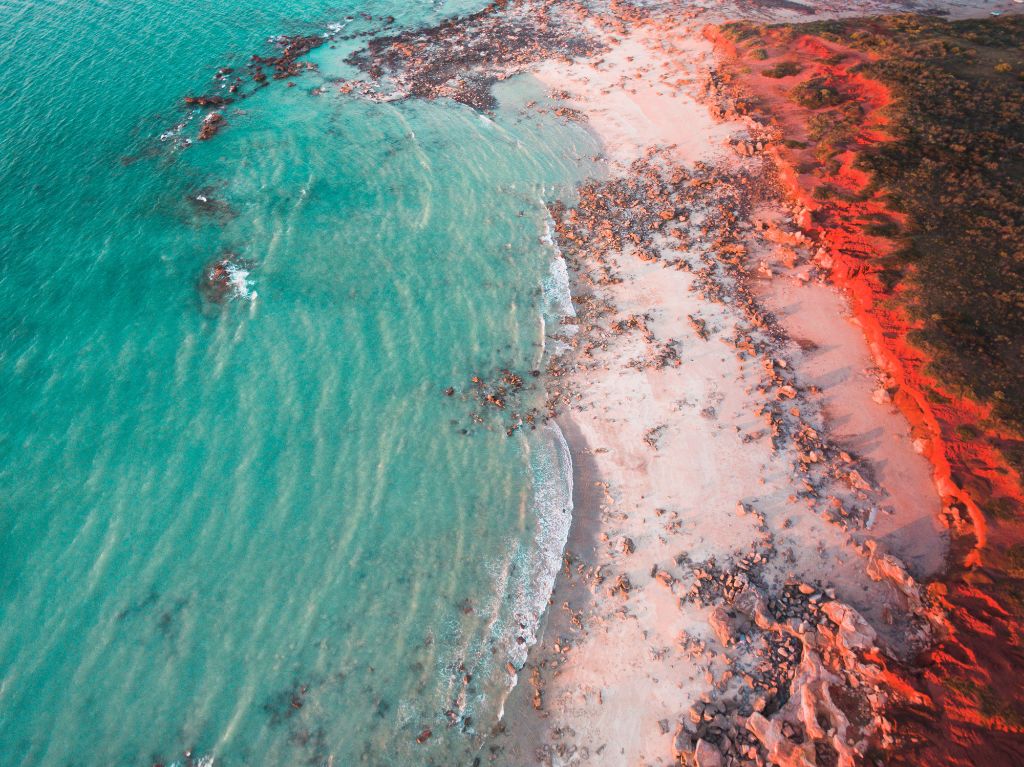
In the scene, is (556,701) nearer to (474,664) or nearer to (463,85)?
(474,664)

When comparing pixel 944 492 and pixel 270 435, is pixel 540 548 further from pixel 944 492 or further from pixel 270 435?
pixel 944 492

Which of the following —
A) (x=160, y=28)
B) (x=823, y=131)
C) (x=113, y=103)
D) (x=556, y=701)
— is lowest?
(x=556, y=701)

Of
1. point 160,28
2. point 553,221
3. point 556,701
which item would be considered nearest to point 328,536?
point 556,701

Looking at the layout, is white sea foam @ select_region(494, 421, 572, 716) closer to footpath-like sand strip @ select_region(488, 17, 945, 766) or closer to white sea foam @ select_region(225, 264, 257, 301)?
footpath-like sand strip @ select_region(488, 17, 945, 766)

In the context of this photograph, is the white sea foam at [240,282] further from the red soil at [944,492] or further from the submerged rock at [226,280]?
the red soil at [944,492]

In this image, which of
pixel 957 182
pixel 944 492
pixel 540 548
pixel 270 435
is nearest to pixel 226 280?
pixel 270 435
